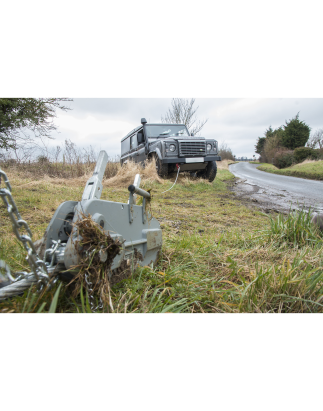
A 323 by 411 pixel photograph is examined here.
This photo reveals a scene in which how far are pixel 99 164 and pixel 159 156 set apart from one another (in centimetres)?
701

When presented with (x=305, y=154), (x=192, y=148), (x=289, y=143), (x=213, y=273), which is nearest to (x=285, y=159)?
(x=305, y=154)

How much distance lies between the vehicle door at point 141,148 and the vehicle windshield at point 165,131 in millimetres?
287

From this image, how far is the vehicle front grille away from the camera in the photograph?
28.2 ft

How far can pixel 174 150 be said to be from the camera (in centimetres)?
851

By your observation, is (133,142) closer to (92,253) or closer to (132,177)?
(132,177)

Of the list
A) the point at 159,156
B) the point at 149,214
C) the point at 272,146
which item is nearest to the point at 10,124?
the point at 159,156

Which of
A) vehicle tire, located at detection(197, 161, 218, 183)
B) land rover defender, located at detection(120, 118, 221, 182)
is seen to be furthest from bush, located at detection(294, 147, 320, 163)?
land rover defender, located at detection(120, 118, 221, 182)

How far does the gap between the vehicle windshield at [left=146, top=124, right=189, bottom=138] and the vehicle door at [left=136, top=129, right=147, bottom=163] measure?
0.29m

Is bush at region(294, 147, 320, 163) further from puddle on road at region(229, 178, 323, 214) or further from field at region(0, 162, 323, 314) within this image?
field at region(0, 162, 323, 314)

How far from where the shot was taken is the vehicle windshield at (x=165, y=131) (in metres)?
9.55

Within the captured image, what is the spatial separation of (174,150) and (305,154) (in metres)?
22.6

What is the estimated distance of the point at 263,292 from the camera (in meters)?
1.50

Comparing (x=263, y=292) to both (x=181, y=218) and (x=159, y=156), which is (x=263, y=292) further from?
(x=159, y=156)

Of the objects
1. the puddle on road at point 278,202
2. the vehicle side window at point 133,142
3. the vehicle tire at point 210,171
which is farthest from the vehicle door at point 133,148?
the puddle on road at point 278,202
